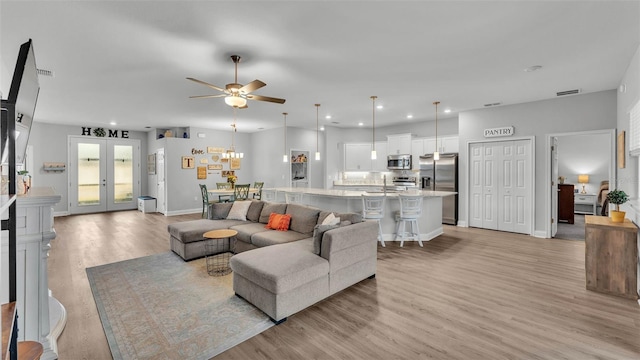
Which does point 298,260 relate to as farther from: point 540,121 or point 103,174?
point 103,174

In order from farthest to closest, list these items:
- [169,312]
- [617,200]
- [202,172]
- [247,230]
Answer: [202,172] < [247,230] < [617,200] < [169,312]

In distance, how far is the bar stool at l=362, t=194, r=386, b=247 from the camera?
5145 millimetres

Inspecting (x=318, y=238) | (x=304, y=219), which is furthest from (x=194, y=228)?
→ (x=318, y=238)

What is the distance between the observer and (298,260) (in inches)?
116

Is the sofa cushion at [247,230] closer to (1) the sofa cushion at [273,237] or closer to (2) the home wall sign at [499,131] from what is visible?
(1) the sofa cushion at [273,237]

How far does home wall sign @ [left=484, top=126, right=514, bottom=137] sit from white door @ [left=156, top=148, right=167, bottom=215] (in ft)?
28.0

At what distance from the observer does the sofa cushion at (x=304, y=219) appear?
14.0 ft

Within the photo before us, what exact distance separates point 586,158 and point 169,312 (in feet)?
35.4

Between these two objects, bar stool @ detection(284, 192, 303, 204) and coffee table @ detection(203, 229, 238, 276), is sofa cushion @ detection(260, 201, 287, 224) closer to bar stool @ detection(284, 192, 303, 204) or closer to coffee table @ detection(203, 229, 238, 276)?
coffee table @ detection(203, 229, 238, 276)

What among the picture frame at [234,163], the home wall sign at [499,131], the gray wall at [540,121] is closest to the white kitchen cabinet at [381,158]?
the gray wall at [540,121]

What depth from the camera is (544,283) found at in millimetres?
3543

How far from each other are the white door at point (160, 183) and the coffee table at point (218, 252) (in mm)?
4970

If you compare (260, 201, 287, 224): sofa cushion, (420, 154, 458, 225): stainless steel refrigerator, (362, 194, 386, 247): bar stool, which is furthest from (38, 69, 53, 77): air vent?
(420, 154, 458, 225): stainless steel refrigerator

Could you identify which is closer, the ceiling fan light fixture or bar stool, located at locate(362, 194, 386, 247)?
the ceiling fan light fixture
